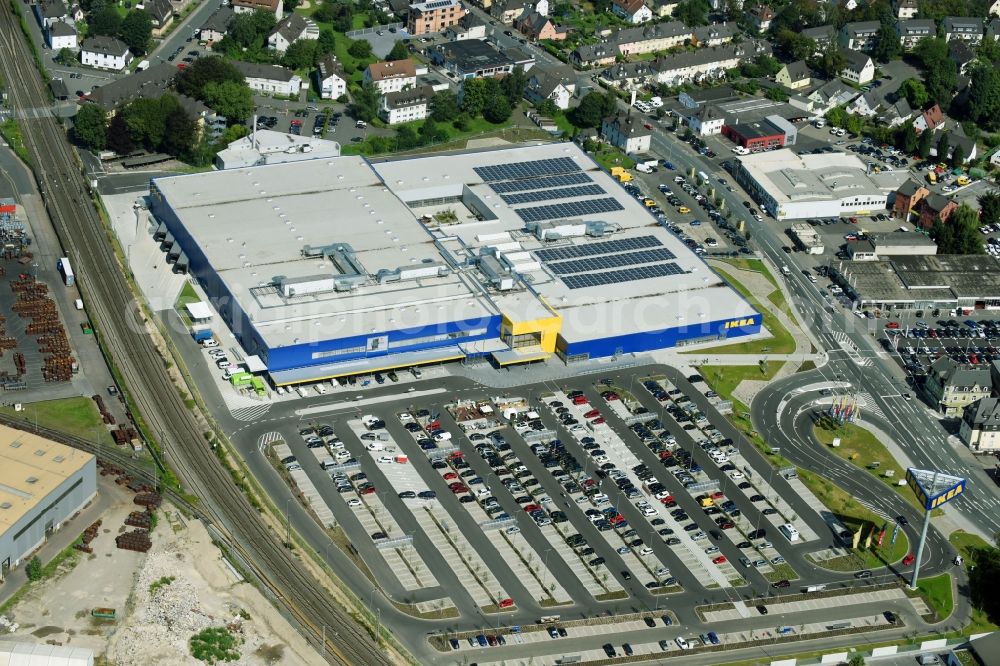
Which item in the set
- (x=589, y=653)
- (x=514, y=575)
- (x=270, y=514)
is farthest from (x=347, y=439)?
(x=589, y=653)

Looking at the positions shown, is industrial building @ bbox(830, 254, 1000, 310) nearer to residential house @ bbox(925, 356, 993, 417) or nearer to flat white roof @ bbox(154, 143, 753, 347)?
flat white roof @ bbox(154, 143, 753, 347)

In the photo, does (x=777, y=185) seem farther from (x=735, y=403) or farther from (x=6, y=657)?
(x=6, y=657)

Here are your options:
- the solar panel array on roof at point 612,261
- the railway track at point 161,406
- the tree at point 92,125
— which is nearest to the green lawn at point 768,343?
the solar panel array on roof at point 612,261

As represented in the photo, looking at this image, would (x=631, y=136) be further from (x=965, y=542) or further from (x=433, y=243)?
(x=965, y=542)

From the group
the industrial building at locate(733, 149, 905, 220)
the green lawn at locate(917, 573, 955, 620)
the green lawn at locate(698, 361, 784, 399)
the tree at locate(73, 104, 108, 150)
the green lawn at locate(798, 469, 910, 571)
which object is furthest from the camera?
the tree at locate(73, 104, 108, 150)

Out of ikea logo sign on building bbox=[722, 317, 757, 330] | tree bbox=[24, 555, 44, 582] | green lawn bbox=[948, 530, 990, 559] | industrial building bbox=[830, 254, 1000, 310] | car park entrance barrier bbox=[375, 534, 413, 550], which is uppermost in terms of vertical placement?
tree bbox=[24, 555, 44, 582]

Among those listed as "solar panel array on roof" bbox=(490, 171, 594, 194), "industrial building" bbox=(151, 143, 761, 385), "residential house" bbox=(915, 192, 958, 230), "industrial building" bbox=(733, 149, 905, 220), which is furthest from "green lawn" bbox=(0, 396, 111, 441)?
"residential house" bbox=(915, 192, 958, 230)

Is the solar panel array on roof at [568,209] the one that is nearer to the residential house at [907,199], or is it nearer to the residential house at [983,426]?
the residential house at [907,199]
